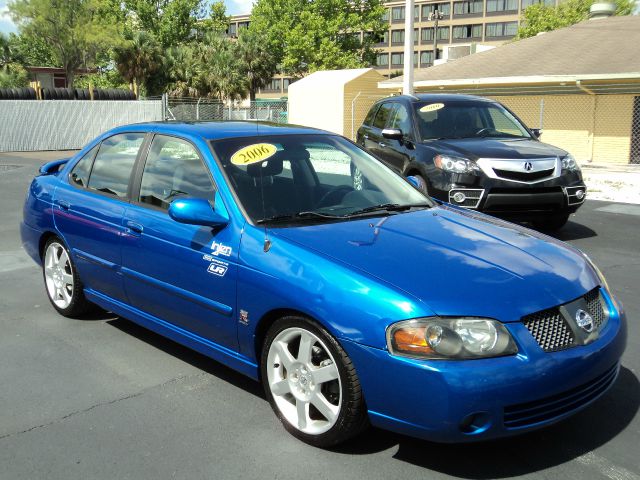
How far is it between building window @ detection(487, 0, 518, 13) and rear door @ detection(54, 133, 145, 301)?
95.6 metres

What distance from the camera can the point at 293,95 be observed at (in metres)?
26.5

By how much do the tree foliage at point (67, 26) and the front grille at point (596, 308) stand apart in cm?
5690

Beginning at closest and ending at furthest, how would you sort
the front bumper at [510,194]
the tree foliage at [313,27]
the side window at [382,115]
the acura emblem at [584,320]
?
1. the acura emblem at [584,320]
2. the front bumper at [510,194]
3. the side window at [382,115]
4. the tree foliage at [313,27]

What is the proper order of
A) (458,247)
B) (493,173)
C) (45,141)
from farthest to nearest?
(45,141) → (493,173) → (458,247)

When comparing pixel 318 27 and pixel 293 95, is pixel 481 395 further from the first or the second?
pixel 318 27

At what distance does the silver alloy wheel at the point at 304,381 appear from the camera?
10.4 feet

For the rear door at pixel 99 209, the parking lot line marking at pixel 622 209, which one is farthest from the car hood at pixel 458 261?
the parking lot line marking at pixel 622 209

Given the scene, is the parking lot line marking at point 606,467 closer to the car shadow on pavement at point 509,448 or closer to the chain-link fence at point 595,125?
the car shadow on pavement at point 509,448

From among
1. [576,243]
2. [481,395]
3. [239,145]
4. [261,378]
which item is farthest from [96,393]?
[576,243]

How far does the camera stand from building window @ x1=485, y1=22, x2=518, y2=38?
9206cm

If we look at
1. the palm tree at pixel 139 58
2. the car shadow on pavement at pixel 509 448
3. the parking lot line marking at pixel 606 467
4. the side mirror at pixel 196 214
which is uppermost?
the palm tree at pixel 139 58

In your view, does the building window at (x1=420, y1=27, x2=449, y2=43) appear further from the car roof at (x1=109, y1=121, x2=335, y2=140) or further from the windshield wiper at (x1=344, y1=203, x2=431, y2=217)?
the windshield wiper at (x1=344, y1=203, x2=431, y2=217)

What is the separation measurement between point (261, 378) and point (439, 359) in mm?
1105

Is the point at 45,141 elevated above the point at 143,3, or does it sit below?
below
